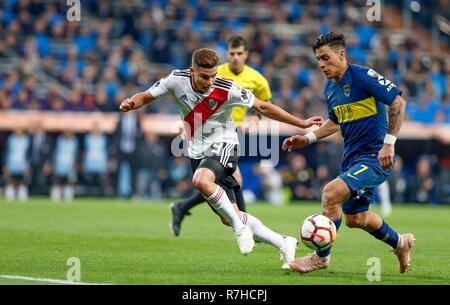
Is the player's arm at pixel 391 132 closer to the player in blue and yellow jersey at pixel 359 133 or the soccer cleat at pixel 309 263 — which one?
the player in blue and yellow jersey at pixel 359 133

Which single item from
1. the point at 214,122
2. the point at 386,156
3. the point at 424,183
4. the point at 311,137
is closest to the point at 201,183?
the point at 214,122

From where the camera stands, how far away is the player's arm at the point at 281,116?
9438mm

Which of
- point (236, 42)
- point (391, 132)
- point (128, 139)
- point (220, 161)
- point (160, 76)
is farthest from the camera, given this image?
point (160, 76)

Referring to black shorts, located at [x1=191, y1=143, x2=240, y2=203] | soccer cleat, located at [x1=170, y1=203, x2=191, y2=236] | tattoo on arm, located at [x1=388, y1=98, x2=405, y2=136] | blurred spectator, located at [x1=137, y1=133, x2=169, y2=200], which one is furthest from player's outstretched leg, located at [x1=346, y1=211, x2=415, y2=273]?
blurred spectator, located at [x1=137, y1=133, x2=169, y2=200]

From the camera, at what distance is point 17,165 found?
2491 centimetres

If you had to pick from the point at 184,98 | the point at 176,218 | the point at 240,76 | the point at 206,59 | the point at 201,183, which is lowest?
the point at 176,218

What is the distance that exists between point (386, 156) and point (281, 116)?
1310 millimetres

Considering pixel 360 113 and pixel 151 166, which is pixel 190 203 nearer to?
pixel 360 113

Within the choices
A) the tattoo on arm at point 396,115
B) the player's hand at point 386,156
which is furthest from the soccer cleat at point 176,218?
the player's hand at point 386,156

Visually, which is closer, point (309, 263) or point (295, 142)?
point (309, 263)

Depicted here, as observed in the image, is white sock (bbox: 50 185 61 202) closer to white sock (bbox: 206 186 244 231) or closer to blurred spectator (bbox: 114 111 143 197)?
blurred spectator (bbox: 114 111 143 197)

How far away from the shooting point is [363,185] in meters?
9.12

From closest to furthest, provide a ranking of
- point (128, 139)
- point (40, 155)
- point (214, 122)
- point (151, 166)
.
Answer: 1. point (214, 122)
2. point (40, 155)
3. point (128, 139)
4. point (151, 166)

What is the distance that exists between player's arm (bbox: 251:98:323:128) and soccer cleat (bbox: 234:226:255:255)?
117 centimetres
